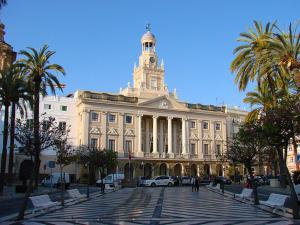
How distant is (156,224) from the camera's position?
1488 centimetres

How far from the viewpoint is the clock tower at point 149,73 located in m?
76.5

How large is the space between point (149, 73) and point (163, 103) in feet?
23.6

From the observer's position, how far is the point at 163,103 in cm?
7456

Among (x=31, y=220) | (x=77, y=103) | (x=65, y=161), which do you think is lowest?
(x=31, y=220)

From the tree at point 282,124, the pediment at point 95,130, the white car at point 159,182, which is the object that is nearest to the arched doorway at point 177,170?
the pediment at point 95,130

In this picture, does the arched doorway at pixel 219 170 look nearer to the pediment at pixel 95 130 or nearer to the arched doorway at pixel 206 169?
the arched doorway at pixel 206 169

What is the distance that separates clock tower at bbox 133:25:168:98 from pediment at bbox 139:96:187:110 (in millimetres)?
2283

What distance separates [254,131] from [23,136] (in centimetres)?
1136

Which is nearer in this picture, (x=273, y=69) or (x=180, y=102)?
(x=273, y=69)

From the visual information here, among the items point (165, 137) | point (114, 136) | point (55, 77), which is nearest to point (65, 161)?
point (55, 77)

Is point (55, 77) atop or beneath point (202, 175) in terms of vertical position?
atop

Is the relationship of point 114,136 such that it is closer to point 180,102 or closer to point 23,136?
point 180,102

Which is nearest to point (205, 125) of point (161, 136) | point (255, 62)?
point (161, 136)

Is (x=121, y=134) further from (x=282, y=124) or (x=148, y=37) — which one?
(x=282, y=124)
